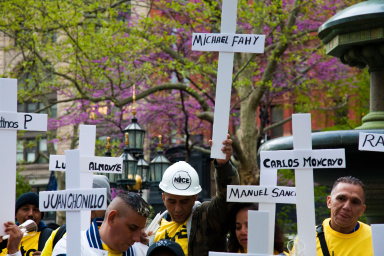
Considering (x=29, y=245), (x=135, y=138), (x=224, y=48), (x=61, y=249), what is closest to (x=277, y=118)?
(x=135, y=138)

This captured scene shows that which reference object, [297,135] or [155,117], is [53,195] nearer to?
[297,135]

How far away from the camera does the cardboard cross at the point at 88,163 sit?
424 cm

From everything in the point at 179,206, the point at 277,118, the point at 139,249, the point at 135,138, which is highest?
the point at 277,118

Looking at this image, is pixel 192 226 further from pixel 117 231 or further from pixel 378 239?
pixel 378 239

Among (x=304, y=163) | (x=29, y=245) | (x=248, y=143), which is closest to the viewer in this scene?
(x=304, y=163)

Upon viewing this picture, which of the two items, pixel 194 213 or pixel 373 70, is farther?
pixel 373 70

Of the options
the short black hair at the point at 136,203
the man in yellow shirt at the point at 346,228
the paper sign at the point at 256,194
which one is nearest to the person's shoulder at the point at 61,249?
the short black hair at the point at 136,203

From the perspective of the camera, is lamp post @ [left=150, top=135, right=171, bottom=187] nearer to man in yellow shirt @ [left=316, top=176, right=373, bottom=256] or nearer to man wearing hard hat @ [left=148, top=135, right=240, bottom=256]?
man wearing hard hat @ [left=148, top=135, right=240, bottom=256]

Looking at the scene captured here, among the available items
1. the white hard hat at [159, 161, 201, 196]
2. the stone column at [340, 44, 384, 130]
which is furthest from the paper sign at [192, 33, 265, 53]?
the stone column at [340, 44, 384, 130]

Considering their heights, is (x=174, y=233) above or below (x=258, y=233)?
below

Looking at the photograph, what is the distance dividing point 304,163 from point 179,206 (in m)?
1.16

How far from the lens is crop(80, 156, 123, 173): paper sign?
423 cm

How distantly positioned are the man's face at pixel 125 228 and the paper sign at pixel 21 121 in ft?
3.34

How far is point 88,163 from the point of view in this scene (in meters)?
4.30
